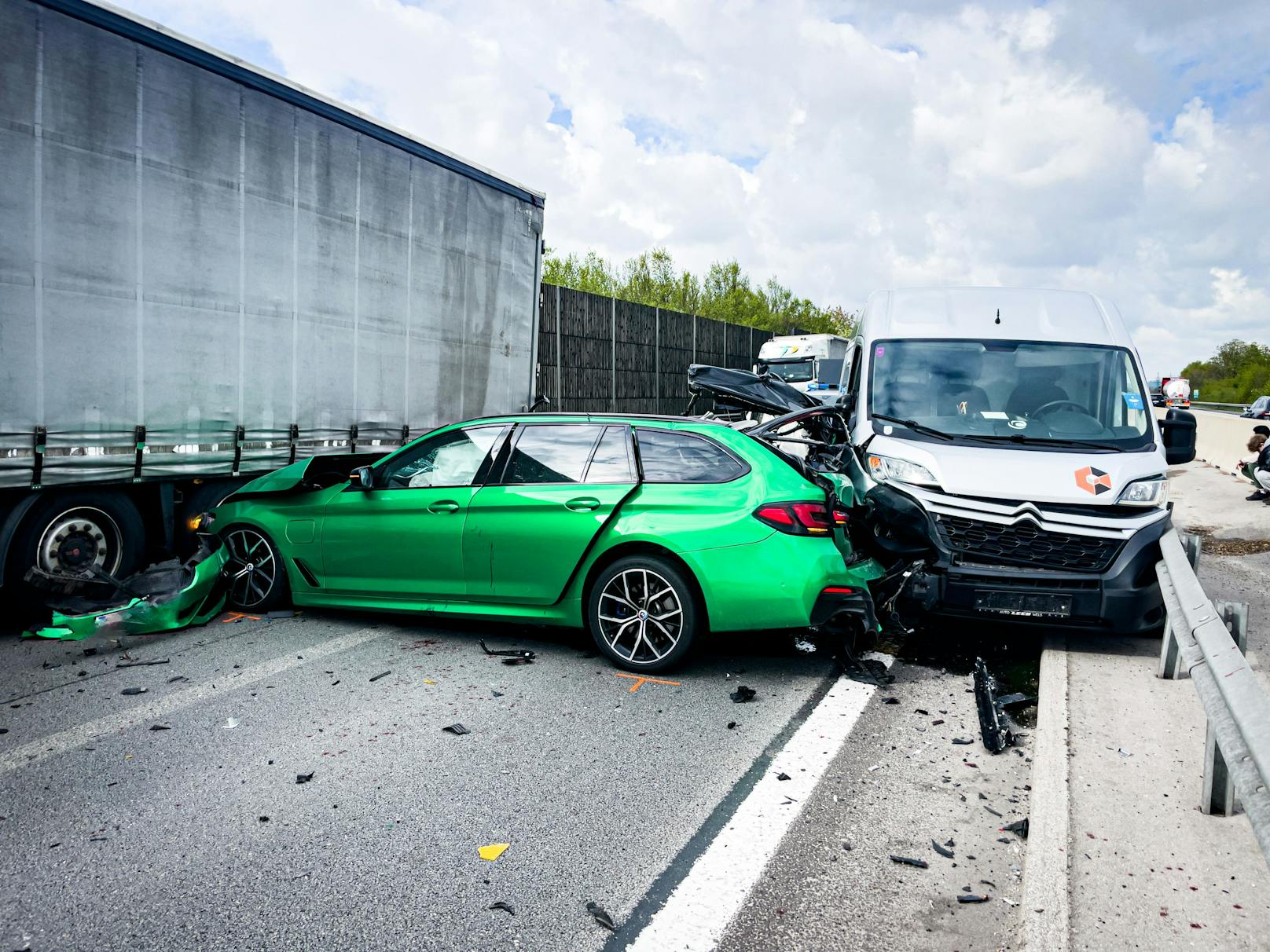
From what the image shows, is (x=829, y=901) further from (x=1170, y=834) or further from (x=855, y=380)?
(x=855, y=380)

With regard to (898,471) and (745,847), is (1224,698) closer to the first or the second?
(745,847)

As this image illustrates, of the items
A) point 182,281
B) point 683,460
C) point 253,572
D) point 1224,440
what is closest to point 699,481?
point 683,460

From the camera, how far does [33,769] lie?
3877 millimetres

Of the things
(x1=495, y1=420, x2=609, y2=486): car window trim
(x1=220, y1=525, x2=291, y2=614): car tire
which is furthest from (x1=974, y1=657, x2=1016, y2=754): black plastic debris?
(x1=220, y1=525, x2=291, y2=614): car tire

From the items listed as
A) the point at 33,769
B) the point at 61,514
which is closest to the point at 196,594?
the point at 61,514

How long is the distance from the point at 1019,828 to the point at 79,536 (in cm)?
603

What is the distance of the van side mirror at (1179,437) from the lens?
21.1 feet

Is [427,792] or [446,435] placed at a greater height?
[446,435]

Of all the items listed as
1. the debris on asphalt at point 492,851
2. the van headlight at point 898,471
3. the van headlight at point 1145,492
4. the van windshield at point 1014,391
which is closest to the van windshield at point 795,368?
the van windshield at point 1014,391

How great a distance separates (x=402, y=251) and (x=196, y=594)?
3.78 meters

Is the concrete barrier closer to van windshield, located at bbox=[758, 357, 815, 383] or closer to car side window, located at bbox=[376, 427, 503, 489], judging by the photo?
van windshield, located at bbox=[758, 357, 815, 383]

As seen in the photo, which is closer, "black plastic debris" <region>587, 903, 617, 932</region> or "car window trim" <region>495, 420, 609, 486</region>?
"black plastic debris" <region>587, 903, 617, 932</region>

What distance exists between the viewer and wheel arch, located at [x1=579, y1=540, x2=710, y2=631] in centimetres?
517

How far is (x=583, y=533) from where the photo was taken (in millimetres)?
5367
